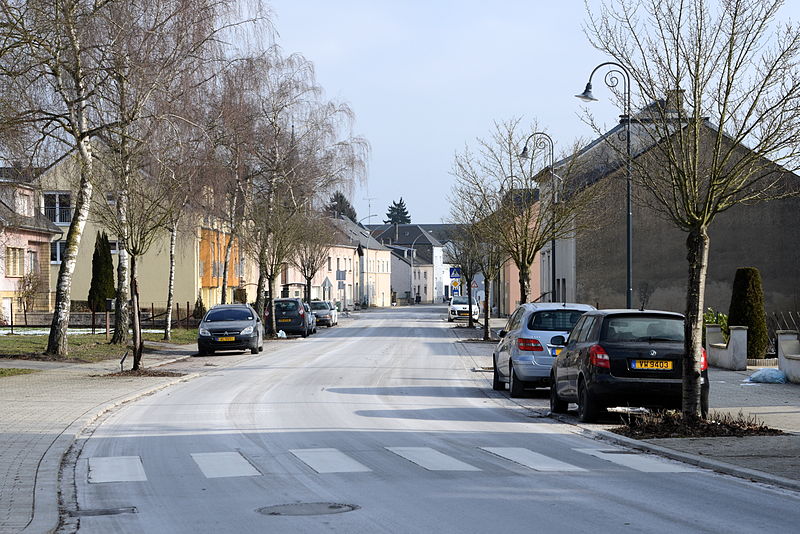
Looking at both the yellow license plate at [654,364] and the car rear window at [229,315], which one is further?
the car rear window at [229,315]

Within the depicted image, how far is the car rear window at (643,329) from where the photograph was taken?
1436cm

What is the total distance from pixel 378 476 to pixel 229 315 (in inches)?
995

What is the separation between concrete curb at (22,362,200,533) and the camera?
762 centimetres

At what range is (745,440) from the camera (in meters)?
12.1

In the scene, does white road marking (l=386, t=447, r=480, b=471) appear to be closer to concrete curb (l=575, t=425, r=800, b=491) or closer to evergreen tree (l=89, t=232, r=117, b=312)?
concrete curb (l=575, t=425, r=800, b=491)

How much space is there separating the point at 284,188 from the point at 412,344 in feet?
44.9

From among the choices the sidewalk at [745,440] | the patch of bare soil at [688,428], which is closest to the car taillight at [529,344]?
the sidewalk at [745,440]

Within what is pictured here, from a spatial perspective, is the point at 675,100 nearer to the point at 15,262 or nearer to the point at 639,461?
the point at 639,461

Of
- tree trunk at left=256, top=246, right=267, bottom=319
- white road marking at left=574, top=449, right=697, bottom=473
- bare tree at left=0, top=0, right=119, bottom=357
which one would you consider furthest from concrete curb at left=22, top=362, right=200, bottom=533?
tree trunk at left=256, top=246, right=267, bottom=319

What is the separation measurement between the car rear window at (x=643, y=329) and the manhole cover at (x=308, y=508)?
714 cm

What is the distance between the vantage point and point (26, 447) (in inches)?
464

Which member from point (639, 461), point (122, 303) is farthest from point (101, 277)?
point (639, 461)

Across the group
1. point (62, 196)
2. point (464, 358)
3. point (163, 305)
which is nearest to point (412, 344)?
point (464, 358)

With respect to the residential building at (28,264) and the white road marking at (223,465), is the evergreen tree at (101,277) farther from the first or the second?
→ the white road marking at (223,465)
